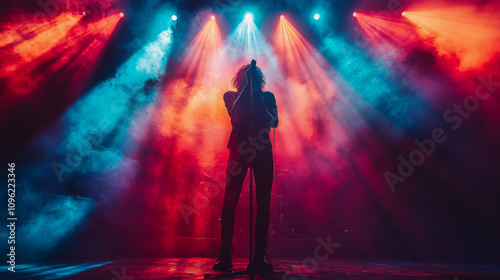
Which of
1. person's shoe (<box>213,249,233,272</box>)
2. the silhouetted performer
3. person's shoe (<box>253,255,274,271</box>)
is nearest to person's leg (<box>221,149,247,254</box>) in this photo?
the silhouetted performer

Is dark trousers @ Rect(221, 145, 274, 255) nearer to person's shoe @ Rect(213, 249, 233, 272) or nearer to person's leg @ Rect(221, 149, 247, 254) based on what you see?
person's leg @ Rect(221, 149, 247, 254)

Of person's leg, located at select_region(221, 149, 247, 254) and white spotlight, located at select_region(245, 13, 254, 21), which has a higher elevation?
white spotlight, located at select_region(245, 13, 254, 21)

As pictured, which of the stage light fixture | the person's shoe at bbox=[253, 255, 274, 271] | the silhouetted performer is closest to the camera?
the person's shoe at bbox=[253, 255, 274, 271]

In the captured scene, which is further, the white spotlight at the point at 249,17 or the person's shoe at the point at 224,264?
the white spotlight at the point at 249,17

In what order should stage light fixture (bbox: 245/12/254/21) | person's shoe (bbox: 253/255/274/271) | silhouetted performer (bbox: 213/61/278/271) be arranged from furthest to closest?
stage light fixture (bbox: 245/12/254/21)
silhouetted performer (bbox: 213/61/278/271)
person's shoe (bbox: 253/255/274/271)

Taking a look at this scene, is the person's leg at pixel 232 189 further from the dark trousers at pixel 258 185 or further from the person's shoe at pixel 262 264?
the person's shoe at pixel 262 264

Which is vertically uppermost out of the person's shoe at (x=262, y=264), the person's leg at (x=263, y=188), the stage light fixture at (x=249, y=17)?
the stage light fixture at (x=249, y=17)

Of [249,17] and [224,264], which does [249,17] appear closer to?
[249,17]

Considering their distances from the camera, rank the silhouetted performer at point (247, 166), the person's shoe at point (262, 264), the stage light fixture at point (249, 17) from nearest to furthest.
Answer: the person's shoe at point (262, 264), the silhouetted performer at point (247, 166), the stage light fixture at point (249, 17)

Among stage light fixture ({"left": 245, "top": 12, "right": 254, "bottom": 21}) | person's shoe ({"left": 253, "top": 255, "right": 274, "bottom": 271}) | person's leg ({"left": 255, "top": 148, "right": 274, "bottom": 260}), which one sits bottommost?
person's shoe ({"left": 253, "top": 255, "right": 274, "bottom": 271})

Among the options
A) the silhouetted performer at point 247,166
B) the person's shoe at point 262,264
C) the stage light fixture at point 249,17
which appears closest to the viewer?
the person's shoe at point 262,264

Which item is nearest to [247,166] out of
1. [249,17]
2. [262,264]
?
[262,264]

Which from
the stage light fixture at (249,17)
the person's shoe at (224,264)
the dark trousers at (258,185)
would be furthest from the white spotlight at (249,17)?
the person's shoe at (224,264)

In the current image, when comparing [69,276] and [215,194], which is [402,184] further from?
[69,276]
